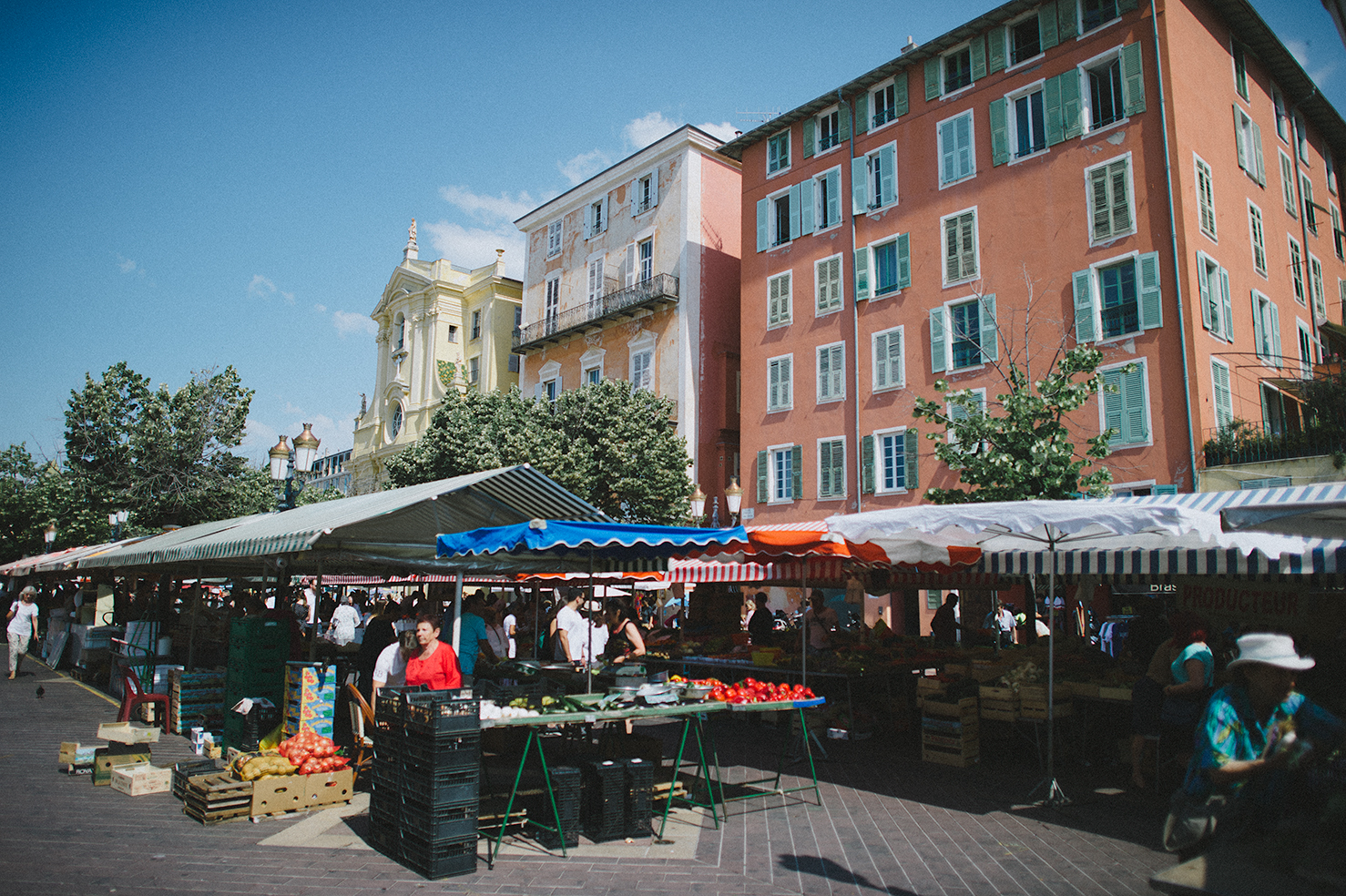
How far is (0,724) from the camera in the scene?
463 inches

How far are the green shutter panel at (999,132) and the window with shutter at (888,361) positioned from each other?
512 cm

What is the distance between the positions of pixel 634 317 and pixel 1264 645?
3002 cm

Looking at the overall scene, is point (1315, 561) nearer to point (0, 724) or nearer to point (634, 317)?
point (0, 724)

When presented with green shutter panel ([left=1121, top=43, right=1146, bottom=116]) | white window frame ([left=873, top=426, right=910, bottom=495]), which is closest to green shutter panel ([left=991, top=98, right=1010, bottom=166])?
green shutter panel ([left=1121, top=43, right=1146, bottom=116])

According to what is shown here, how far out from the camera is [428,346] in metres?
43.1

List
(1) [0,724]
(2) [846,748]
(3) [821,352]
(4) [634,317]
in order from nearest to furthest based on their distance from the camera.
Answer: (2) [846,748] → (1) [0,724] → (3) [821,352] → (4) [634,317]

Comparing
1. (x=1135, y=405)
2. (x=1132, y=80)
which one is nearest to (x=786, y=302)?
(x=1132, y=80)

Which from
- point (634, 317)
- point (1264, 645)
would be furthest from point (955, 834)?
point (634, 317)

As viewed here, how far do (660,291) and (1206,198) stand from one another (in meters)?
17.0

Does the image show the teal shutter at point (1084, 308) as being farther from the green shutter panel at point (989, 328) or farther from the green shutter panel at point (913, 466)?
the green shutter panel at point (913, 466)

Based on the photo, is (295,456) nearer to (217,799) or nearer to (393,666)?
(393,666)

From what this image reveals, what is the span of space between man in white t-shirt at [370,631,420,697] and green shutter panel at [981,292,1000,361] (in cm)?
1803

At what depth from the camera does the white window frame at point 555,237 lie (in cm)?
3734

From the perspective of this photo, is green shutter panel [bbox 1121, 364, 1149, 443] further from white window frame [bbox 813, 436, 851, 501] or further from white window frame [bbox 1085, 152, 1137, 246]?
white window frame [bbox 813, 436, 851, 501]
